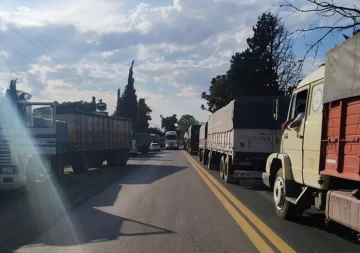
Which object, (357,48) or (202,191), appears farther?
(202,191)

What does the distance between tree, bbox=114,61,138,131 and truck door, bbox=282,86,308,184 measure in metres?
77.2

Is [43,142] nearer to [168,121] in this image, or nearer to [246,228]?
[246,228]

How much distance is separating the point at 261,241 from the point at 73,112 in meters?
16.3

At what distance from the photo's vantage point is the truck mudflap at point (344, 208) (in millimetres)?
6172

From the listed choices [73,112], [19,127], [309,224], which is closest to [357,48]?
[309,224]

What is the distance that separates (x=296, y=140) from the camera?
912 centimetres

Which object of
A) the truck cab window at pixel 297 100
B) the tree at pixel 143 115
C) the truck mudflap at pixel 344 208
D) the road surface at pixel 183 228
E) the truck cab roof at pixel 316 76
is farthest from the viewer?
the tree at pixel 143 115

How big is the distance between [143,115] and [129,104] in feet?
83.6

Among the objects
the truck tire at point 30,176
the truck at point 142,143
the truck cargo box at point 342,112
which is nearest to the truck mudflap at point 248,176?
the truck tire at point 30,176

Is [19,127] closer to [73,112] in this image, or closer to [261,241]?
[73,112]

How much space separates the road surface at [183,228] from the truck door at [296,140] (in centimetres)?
110

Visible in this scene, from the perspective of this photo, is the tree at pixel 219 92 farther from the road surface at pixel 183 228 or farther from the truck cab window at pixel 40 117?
the road surface at pixel 183 228

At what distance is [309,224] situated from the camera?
8992mm

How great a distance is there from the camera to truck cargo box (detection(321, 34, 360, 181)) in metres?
6.24
